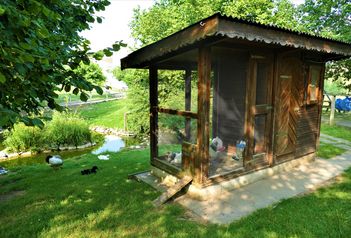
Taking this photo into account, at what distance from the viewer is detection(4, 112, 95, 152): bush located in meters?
10.9

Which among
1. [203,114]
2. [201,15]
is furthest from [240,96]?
[201,15]

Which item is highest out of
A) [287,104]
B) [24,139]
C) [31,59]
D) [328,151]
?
[31,59]

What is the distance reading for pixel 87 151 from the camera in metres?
11.5

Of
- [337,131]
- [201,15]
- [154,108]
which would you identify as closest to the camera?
[154,108]

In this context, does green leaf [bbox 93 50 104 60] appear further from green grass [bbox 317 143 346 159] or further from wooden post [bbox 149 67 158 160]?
green grass [bbox 317 143 346 159]

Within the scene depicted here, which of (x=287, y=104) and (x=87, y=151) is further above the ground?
(x=287, y=104)

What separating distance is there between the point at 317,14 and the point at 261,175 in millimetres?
11567

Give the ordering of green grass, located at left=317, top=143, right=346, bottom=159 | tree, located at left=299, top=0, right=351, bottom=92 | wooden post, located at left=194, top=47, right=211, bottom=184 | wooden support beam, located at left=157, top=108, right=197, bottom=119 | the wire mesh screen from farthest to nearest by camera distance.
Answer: tree, located at left=299, top=0, right=351, bottom=92
green grass, located at left=317, top=143, right=346, bottom=159
the wire mesh screen
wooden support beam, located at left=157, top=108, right=197, bottom=119
wooden post, located at left=194, top=47, right=211, bottom=184

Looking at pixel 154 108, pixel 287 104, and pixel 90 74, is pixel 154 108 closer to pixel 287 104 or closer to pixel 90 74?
pixel 90 74

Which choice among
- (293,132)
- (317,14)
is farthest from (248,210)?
(317,14)

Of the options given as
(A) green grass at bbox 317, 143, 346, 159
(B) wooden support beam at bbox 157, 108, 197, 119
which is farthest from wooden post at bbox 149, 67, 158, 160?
A: (A) green grass at bbox 317, 143, 346, 159

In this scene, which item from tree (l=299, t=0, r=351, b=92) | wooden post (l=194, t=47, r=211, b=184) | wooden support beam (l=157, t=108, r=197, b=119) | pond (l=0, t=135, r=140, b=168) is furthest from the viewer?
tree (l=299, t=0, r=351, b=92)

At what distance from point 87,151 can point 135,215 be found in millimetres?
8455

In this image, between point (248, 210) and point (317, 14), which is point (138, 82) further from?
point (248, 210)
